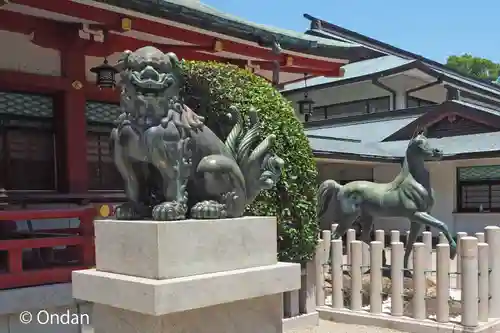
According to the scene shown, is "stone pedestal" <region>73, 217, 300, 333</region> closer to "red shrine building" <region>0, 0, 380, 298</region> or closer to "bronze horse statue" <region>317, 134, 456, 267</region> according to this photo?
"red shrine building" <region>0, 0, 380, 298</region>

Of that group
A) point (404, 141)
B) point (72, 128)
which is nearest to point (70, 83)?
point (72, 128)

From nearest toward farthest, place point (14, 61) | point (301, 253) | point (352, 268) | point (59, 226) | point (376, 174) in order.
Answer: point (301, 253) → point (352, 268) → point (14, 61) → point (59, 226) → point (376, 174)

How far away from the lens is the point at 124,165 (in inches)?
131

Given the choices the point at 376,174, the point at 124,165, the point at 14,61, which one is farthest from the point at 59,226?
the point at 376,174

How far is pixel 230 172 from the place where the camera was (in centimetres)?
348

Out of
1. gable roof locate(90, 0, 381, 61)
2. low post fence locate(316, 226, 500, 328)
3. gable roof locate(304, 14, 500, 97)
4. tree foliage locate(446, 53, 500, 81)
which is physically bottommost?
low post fence locate(316, 226, 500, 328)

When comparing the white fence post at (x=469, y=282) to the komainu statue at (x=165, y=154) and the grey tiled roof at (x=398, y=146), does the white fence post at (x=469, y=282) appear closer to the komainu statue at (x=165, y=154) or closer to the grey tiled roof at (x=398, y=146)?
the komainu statue at (x=165, y=154)

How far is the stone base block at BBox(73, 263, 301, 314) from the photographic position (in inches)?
111

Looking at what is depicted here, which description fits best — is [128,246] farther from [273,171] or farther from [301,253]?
[301,253]

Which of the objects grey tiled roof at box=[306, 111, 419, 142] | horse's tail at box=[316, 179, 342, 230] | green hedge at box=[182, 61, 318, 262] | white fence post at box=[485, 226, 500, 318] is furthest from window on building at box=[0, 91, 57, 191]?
grey tiled roof at box=[306, 111, 419, 142]

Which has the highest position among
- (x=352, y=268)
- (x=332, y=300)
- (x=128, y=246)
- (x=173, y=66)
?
(x=173, y=66)

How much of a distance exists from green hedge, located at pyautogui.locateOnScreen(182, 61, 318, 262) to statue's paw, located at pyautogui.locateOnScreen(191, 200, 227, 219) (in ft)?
7.49

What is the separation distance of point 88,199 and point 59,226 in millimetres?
641

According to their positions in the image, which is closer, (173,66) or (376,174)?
(173,66)
